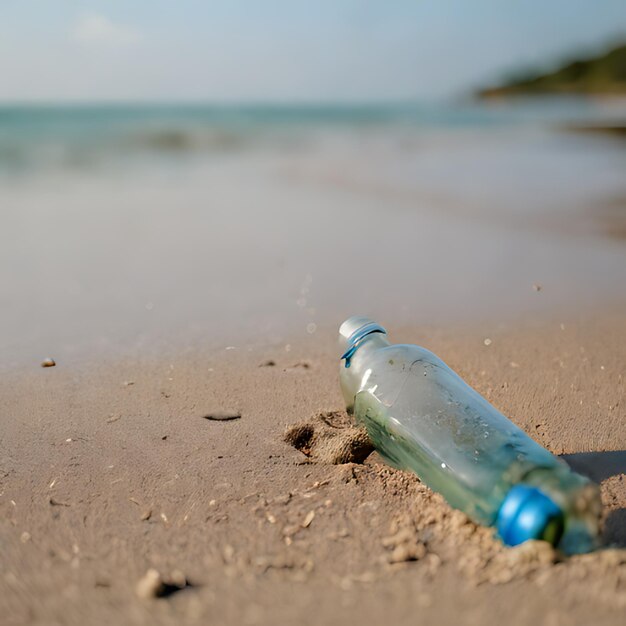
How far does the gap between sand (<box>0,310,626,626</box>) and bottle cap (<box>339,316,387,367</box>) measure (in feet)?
0.88

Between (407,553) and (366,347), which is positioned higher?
(366,347)

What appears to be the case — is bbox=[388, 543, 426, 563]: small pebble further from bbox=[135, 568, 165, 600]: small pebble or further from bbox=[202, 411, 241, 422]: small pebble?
bbox=[202, 411, 241, 422]: small pebble

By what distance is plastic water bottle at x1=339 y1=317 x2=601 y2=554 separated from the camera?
1135 millimetres

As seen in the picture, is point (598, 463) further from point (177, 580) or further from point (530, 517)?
point (177, 580)

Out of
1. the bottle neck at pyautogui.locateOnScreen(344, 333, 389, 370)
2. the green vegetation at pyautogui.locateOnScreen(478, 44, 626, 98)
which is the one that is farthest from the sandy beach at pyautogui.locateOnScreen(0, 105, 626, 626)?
the green vegetation at pyautogui.locateOnScreen(478, 44, 626, 98)

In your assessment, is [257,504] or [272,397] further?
[272,397]

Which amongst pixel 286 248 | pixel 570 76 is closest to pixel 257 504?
pixel 286 248

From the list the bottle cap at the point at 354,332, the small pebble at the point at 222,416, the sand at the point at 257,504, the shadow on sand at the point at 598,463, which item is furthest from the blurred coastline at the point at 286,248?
the shadow on sand at the point at 598,463

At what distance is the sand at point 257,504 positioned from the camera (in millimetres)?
1107

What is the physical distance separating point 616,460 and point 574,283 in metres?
1.71

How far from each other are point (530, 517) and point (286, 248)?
2960mm

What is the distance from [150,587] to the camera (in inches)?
45.1

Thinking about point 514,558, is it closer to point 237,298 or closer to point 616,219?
point 237,298

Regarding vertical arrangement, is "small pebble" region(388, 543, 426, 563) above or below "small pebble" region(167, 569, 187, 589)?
above
